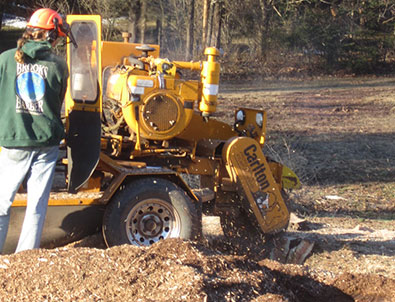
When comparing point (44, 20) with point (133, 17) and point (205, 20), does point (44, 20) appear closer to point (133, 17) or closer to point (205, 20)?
point (205, 20)

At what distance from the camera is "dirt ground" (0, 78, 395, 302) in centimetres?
397

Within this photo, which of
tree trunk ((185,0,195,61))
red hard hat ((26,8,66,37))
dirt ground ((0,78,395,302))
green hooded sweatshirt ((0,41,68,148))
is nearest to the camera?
dirt ground ((0,78,395,302))

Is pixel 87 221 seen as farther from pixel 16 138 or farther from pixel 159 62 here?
pixel 159 62

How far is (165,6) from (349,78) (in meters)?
7.78

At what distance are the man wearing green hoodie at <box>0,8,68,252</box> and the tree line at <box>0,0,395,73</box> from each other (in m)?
18.4

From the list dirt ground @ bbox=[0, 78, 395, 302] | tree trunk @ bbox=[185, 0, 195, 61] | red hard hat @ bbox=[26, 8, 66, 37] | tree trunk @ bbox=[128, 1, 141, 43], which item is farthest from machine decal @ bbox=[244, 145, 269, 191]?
tree trunk @ bbox=[128, 1, 141, 43]

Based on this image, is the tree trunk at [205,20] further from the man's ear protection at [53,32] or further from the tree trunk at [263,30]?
the man's ear protection at [53,32]

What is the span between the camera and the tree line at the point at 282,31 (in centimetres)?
2406

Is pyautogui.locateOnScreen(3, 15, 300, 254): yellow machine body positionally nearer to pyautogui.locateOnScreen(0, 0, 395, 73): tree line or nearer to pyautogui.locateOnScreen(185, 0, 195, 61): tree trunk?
pyautogui.locateOnScreen(185, 0, 195, 61): tree trunk

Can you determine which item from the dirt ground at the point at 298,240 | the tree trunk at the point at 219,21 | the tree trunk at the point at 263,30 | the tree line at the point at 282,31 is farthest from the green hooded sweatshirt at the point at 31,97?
the tree trunk at the point at 263,30

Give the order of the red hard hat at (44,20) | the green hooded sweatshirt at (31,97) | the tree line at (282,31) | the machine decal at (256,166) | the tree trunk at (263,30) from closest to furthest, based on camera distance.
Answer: the green hooded sweatshirt at (31,97), the red hard hat at (44,20), the machine decal at (256,166), the tree line at (282,31), the tree trunk at (263,30)

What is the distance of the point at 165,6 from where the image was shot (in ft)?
81.8

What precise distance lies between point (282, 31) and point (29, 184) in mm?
21117

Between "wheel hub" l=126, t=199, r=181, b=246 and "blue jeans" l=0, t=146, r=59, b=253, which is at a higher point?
"blue jeans" l=0, t=146, r=59, b=253
